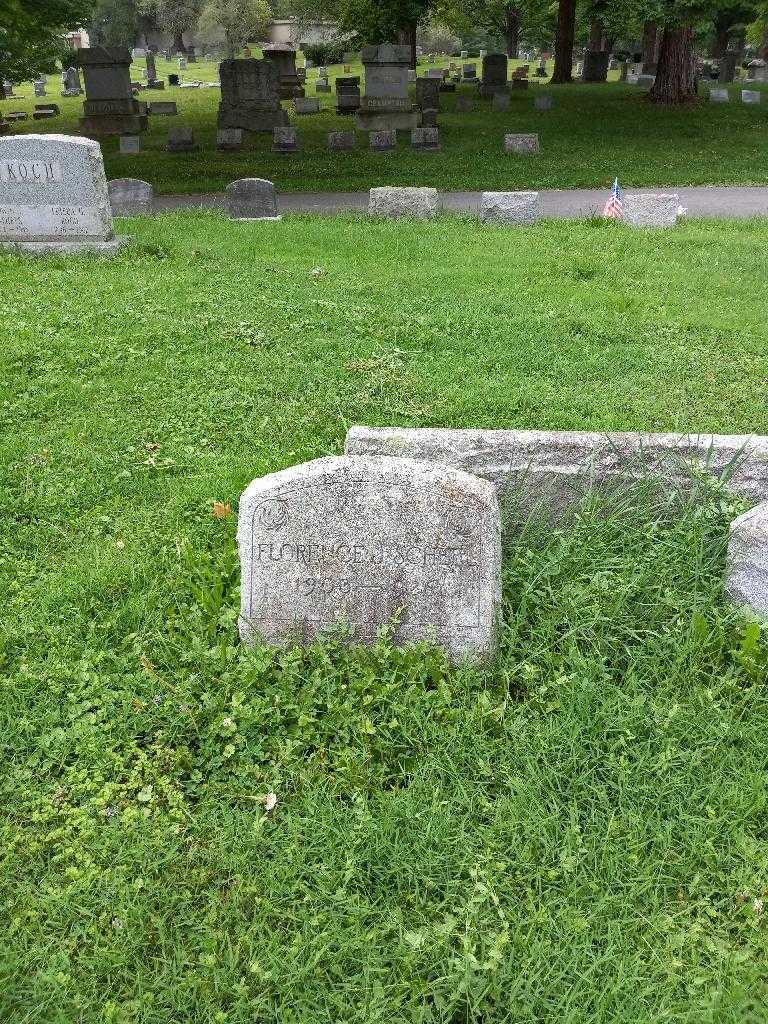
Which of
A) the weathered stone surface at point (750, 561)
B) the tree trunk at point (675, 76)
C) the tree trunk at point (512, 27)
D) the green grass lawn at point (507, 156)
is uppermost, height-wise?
the tree trunk at point (512, 27)

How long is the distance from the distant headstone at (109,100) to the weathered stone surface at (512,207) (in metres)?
14.0

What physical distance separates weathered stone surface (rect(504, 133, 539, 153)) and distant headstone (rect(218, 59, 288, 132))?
6434mm

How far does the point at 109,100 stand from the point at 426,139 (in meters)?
9.48

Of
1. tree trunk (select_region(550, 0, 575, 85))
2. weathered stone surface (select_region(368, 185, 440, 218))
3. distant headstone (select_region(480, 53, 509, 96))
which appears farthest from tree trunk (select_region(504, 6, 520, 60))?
weathered stone surface (select_region(368, 185, 440, 218))

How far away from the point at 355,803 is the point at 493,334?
4961 millimetres

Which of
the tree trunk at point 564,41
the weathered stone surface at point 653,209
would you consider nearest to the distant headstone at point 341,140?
the weathered stone surface at point 653,209

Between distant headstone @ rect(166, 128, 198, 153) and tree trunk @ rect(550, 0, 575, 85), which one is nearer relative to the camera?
distant headstone @ rect(166, 128, 198, 153)

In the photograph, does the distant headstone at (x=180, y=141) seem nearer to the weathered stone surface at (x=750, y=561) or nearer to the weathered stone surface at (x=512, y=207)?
the weathered stone surface at (x=512, y=207)

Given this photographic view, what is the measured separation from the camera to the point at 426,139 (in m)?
19.1

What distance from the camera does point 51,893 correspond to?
2.55m

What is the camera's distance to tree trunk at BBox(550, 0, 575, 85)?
2869 cm

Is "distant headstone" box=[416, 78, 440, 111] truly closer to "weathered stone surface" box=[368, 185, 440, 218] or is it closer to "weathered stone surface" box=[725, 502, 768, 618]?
"weathered stone surface" box=[368, 185, 440, 218]

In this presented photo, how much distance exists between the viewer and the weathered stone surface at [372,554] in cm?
315

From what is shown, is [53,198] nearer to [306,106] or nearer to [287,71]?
[306,106]
